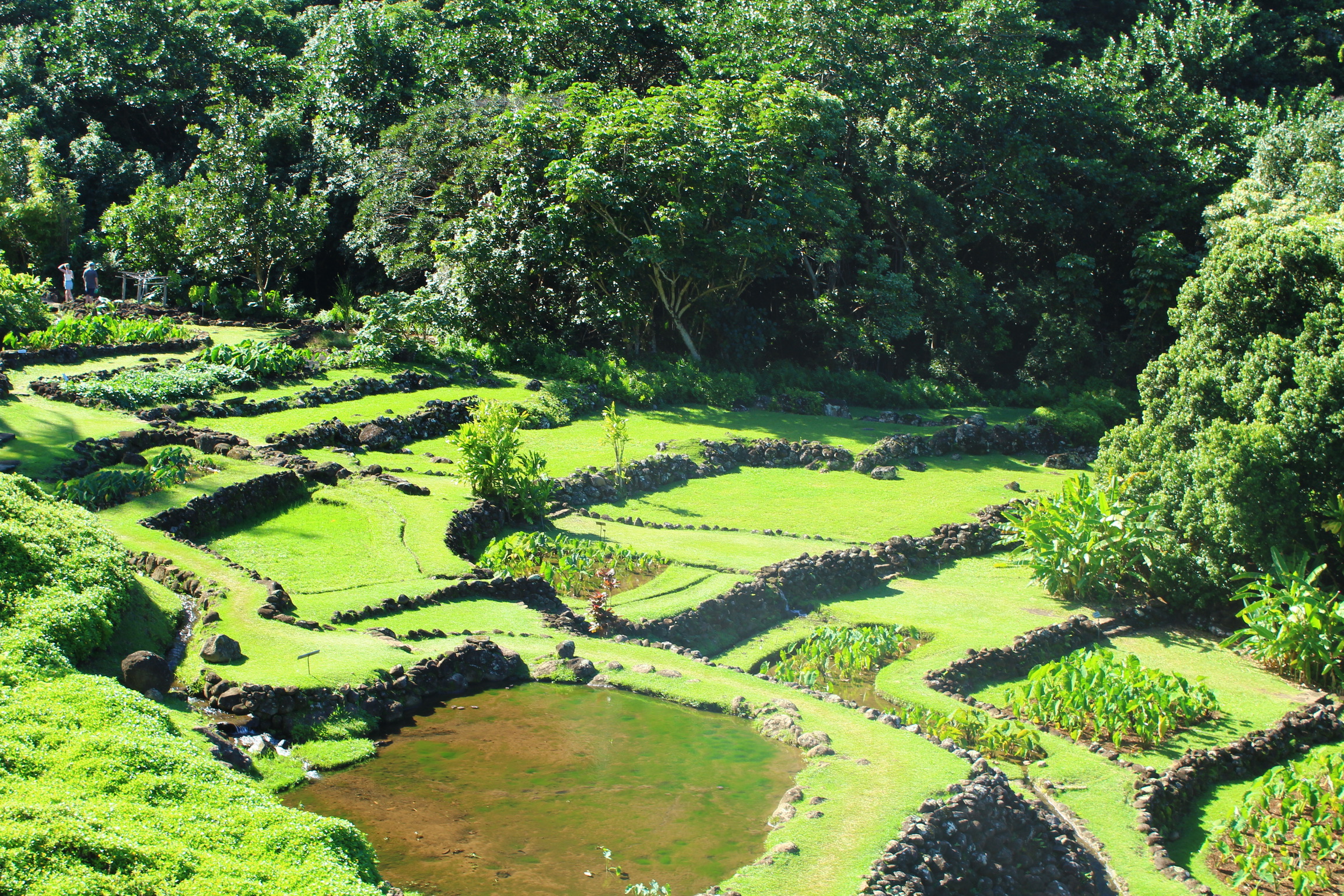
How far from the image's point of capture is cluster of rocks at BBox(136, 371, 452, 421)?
18656 millimetres

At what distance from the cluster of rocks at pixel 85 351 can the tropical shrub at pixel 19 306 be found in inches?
46.0

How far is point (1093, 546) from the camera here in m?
14.7

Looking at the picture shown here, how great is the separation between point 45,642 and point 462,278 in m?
20.8

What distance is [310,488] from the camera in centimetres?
1544

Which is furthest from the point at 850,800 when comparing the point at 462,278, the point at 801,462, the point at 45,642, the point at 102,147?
the point at 102,147

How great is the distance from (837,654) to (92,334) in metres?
18.6

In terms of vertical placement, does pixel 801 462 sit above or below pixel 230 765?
below

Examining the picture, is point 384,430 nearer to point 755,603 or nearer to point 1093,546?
point 755,603

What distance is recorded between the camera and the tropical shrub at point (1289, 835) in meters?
8.30

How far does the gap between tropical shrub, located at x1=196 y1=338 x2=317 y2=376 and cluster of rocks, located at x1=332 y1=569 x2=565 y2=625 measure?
11.5m

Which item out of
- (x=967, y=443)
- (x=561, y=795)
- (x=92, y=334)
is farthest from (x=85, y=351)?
(x=967, y=443)

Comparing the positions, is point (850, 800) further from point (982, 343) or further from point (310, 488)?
point (982, 343)

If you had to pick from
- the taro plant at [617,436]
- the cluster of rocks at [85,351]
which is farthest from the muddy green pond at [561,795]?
the cluster of rocks at [85,351]

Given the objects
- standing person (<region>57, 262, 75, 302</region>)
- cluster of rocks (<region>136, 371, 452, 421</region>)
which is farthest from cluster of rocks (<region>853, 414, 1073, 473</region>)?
standing person (<region>57, 262, 75, 302</region>)
